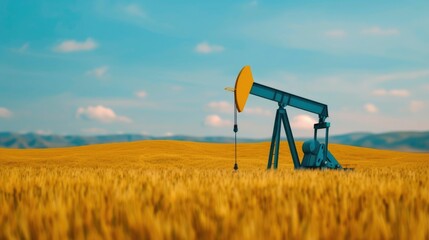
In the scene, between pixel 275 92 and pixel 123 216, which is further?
pixel 275 92

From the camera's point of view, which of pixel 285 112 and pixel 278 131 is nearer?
pixel 278 131

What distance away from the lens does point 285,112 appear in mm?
14555

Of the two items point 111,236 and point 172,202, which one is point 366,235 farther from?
point 172,202

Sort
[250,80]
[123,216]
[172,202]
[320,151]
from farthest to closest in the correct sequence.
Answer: [320,151], [250,80], [172,202], [123,216]

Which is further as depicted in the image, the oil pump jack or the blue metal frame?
the blue metal frame

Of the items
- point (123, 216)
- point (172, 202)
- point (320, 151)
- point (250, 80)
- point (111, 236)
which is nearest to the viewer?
point (111, 236)

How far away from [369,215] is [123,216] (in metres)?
1.78

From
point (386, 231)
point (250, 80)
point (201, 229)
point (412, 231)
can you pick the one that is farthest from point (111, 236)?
point (250, 80)

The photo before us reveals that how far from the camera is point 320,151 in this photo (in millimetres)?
15180

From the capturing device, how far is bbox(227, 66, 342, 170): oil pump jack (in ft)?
43.3

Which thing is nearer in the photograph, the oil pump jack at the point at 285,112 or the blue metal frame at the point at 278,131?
the oil pump jack at the point at 285,112

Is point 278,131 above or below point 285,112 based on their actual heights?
below

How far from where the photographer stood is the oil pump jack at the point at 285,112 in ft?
43.3

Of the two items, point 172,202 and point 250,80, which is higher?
point 250,80
